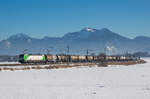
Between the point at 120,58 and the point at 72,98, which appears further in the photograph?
the point at 120,58

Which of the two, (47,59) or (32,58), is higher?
(32,58)

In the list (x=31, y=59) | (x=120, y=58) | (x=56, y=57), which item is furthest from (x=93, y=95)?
(x=120, y=58)

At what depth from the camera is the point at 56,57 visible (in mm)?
108375

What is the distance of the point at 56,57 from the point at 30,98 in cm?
8739

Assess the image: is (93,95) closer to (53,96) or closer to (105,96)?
(105,96)

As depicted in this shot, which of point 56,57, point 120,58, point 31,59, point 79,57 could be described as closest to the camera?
point 31,59

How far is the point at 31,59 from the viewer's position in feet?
305

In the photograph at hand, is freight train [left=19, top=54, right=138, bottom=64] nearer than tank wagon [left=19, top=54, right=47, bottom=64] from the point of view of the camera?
No

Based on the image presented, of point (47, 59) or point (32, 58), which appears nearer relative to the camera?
point (32, 58)

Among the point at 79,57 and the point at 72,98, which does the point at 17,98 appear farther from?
the point at 79,57

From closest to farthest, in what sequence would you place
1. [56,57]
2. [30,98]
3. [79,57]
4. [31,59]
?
[30,98] < [31,59] < [56,57] < [79,57]

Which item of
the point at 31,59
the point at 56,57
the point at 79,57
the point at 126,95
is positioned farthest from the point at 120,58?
the point at 126,95

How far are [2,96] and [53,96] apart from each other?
408 cm

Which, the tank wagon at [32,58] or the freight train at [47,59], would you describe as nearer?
the tank wagon at [32,58]
